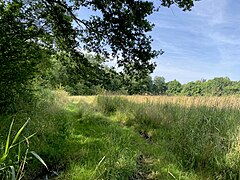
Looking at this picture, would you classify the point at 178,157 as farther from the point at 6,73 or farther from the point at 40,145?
the point at 6,73

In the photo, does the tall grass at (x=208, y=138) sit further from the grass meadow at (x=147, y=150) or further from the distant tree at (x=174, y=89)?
the distant tree at (x=174, y=89)

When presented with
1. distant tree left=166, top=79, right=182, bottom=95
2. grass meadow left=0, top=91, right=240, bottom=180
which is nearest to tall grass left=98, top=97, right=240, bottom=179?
grass meadow left=0, top=91, right=240, bottom=180

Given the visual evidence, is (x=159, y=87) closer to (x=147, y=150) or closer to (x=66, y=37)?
(x=66, y=37)

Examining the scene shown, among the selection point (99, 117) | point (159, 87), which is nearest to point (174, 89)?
point (159, 87)

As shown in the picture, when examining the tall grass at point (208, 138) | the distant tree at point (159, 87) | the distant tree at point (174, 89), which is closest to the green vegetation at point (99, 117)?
the tall grass at point (208, 138)

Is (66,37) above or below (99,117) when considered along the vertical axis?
above

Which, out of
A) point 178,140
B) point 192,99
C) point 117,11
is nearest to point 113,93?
point 192,99

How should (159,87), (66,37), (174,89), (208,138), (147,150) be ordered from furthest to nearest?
(159,87), (174,89), (66,37), (147,150), (208,138)

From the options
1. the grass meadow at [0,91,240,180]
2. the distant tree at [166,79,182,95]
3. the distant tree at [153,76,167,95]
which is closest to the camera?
the grass meadow at [0,91,240,180]

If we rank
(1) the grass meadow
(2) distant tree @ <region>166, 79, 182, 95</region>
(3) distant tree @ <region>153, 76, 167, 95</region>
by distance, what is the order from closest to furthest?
(1) the grass meadow, (2) distant tree @ <region>166, 79, 182, 95</region>, (3) distant tree @ <region>153, 76, 167, 95</region>

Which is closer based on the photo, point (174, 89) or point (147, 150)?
point (147, 150)

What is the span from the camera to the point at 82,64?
7.00m

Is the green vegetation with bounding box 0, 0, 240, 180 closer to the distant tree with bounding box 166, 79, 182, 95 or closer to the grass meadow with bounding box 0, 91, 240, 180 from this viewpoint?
the grass meadow with bounding box 0, 91, 240, 180

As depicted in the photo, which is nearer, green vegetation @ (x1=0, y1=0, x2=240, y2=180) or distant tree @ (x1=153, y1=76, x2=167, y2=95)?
green vegetation @ (x1=0, y1=0, x2=240, y2=180)
